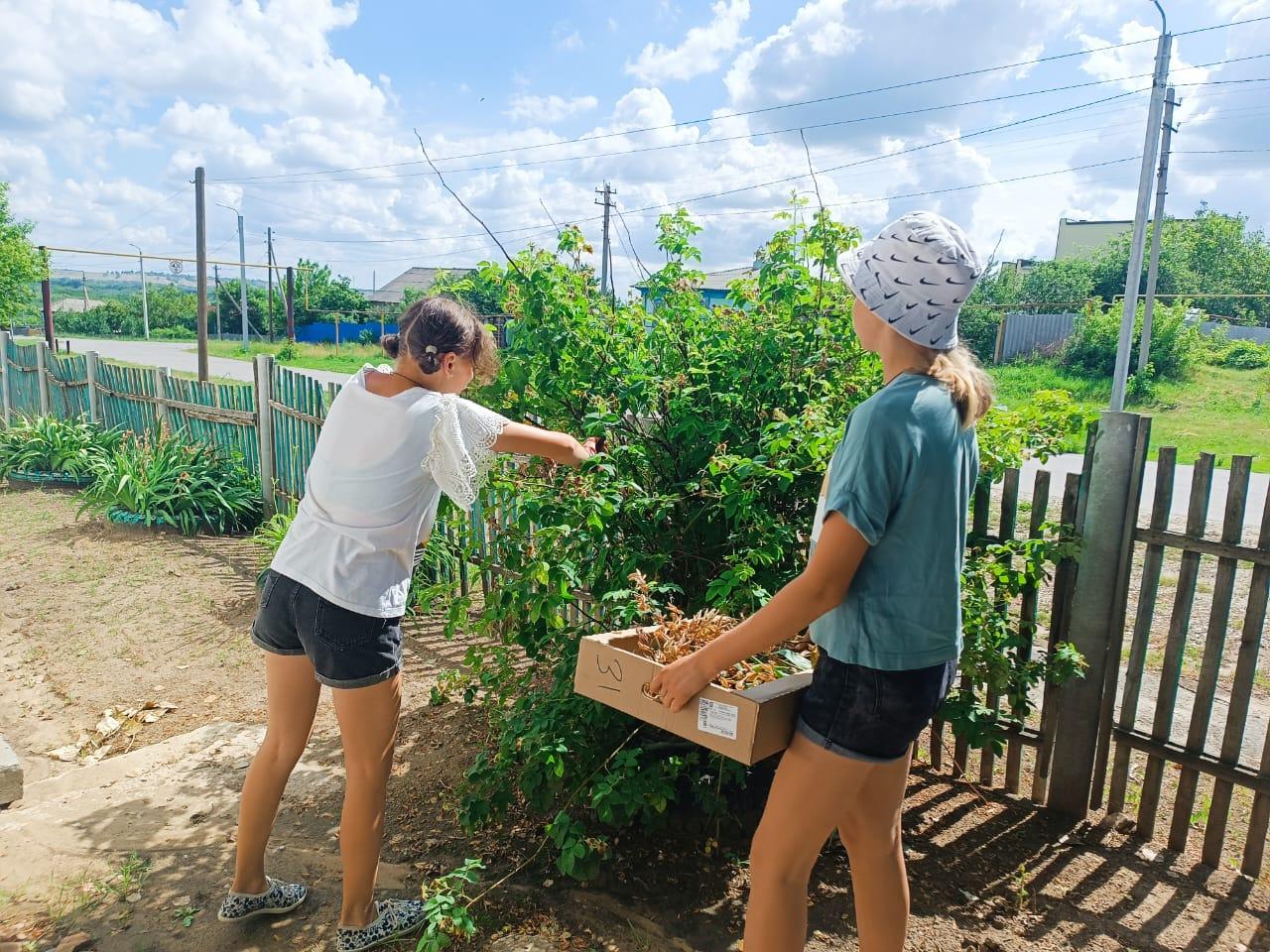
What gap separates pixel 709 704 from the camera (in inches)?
70.7

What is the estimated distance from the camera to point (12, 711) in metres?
4.52

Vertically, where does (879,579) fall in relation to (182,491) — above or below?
above

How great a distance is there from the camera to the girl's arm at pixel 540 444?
2385 mm

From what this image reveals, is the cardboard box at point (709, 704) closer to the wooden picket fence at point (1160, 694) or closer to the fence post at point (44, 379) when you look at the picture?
the wooden picket fence at point (1160, 694)

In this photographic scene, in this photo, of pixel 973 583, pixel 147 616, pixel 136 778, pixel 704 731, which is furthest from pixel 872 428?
pixel 147 616

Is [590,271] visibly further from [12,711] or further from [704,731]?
[12,711]

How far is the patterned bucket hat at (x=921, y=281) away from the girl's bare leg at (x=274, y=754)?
1709mm

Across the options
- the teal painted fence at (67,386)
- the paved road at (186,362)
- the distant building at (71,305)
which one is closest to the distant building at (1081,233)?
the paved road at (186,362)

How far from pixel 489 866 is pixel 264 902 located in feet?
2.16

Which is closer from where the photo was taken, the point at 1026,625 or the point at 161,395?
the point at 1026,625

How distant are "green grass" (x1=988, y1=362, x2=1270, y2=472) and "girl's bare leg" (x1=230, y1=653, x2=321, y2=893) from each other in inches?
505

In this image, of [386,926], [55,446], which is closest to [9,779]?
[386,926]

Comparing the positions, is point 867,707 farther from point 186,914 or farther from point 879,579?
point 186,914

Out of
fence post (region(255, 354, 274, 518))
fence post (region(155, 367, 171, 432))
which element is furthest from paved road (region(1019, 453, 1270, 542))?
fence post (region(155, 367, 171, 432))
